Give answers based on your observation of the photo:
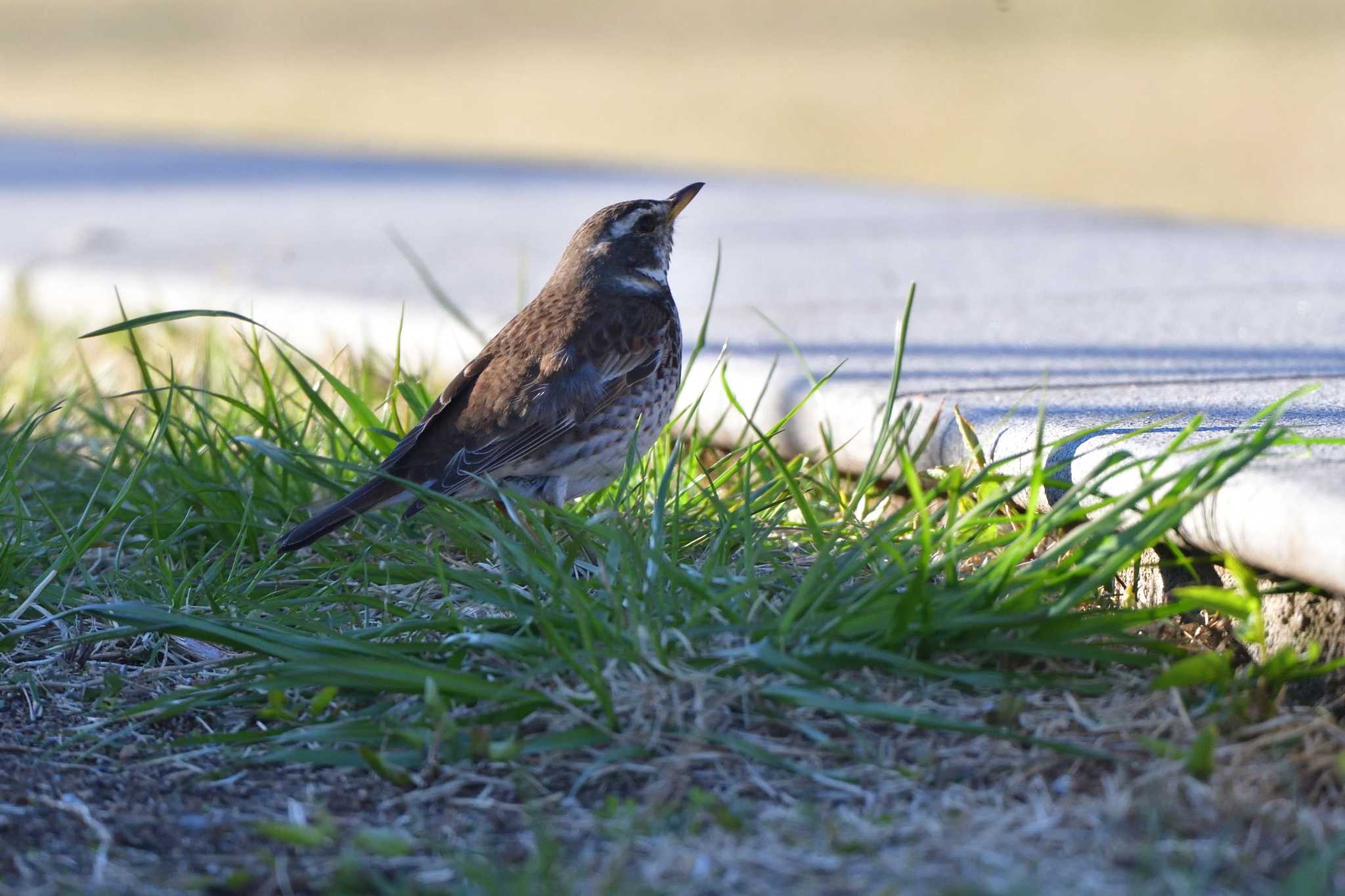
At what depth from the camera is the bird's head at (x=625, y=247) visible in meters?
4.86

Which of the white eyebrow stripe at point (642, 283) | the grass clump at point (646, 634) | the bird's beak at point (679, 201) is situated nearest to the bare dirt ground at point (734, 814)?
the grass clump at point (646, 634)

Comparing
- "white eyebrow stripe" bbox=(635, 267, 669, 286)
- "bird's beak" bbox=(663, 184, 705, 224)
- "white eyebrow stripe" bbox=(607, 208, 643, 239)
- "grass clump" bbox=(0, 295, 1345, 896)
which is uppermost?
"bird's beak" bbox=(663, 184, 705, 224)

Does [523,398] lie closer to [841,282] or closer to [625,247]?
[625,247]

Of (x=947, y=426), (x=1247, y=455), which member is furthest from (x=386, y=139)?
(x=1247, y=455)

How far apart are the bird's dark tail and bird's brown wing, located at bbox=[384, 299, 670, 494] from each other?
21 centimetres

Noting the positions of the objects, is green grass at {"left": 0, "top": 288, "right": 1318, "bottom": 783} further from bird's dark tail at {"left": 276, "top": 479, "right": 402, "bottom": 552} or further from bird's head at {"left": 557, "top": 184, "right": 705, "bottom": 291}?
bird's head at {"left": 557, "top": 184, "right": 705, "bottom": 291}

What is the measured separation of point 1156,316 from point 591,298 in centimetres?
219

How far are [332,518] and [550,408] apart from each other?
631 millimetres

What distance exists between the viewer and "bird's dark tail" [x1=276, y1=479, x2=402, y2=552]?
3.93 meters

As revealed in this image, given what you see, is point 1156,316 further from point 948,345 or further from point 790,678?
point 790,678

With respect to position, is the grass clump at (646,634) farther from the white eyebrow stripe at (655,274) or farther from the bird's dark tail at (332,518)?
the white eyebrow stripe at (655,274)

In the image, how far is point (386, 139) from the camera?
54.5ft

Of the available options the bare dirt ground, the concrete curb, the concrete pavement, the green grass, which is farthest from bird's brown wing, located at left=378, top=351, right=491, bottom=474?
the bare dirt ground

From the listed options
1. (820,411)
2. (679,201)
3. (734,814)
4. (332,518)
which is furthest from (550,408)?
(734,814)
